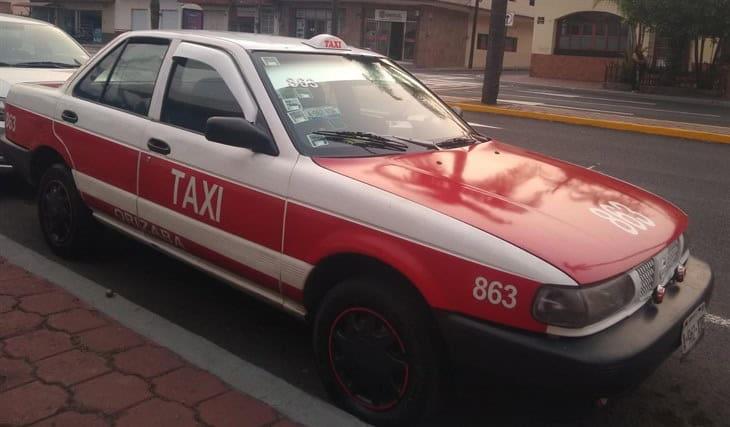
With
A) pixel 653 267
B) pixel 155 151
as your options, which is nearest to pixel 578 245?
pixel 653 267

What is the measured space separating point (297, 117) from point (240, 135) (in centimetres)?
32

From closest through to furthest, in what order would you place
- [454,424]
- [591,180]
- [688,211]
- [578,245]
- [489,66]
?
[578,245], [454,424], [591,180], [688,211], [489,66]

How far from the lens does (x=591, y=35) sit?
34.8 metres

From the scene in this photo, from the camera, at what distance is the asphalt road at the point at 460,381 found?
325 cm

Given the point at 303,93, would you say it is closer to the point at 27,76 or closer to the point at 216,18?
the point at 27,76

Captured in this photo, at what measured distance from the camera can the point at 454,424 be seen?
124 inches

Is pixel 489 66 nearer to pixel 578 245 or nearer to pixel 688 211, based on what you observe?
pixel 688 211

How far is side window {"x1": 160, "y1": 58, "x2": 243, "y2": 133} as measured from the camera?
147 inches

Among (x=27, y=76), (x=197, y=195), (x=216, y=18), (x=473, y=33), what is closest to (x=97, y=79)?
(x=197, y=195)

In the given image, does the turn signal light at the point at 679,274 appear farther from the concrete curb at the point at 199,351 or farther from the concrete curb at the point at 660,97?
the concrete curb at the point at 660,97

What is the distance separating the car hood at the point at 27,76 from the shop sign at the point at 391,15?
36469 mm

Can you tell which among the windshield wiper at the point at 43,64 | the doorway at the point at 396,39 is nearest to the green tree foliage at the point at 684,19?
the doorway at the point at 396,39

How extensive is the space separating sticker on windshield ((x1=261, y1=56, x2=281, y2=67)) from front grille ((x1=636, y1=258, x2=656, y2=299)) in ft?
6.64

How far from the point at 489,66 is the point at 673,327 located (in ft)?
47.9
